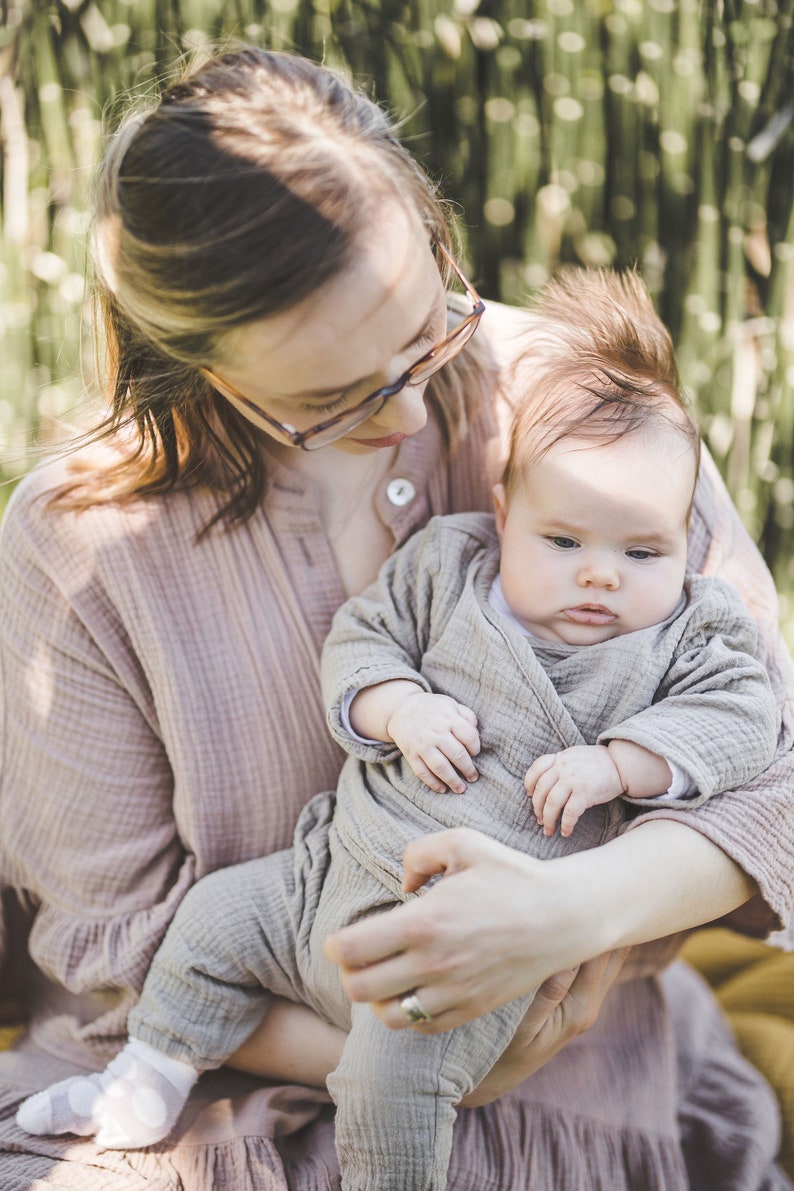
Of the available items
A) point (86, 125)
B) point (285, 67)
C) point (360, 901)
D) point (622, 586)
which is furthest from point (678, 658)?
point (86, 125)

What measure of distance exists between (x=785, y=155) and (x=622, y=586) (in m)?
1.66

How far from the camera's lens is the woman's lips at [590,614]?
146 centimetres

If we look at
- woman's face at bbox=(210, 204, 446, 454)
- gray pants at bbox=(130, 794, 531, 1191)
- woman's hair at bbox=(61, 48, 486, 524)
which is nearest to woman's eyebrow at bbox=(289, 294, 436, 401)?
woman's face at bbox=(210, 204, 446, 454)

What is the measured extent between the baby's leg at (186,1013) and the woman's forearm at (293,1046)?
0.07 metres

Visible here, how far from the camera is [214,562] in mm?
1650

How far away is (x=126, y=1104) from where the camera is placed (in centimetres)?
149

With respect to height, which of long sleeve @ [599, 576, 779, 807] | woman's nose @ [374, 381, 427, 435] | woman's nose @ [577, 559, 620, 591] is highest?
woman's nose @ [374, 381, 427, 435]

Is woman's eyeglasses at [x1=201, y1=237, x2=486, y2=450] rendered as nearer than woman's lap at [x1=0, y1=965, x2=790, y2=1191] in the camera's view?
Yes

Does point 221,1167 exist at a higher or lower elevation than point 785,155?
lower

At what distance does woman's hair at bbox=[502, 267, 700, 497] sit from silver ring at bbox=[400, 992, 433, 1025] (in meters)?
0.74

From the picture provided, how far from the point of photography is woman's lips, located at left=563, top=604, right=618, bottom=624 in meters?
1.46

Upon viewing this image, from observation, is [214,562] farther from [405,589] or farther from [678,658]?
[678,658]

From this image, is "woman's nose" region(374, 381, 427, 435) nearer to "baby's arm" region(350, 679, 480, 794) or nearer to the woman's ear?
the woman's ear

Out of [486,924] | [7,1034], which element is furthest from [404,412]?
[7,1034]
